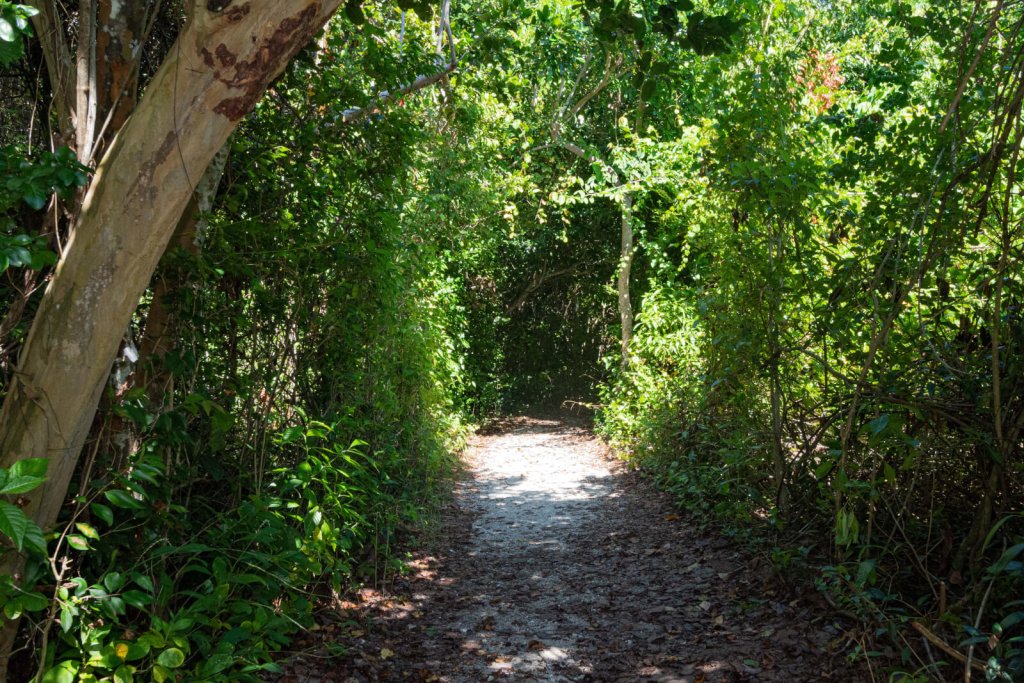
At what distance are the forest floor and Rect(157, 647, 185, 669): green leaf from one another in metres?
0.82

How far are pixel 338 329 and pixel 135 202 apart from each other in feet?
9.32

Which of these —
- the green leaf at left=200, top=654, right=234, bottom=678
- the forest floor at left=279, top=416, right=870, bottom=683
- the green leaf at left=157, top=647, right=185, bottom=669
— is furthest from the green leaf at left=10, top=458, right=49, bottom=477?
the forest floor at left=279, top=416, right=870, bottom=683

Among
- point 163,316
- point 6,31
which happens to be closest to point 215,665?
point 163,316

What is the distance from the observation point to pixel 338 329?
524 cm

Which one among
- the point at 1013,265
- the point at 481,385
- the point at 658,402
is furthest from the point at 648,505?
the point at 481,385

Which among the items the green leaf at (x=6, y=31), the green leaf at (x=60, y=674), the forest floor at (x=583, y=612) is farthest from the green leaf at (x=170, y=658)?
the green leaf at (x=6, y=31)

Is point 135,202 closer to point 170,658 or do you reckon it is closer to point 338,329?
point 170,658

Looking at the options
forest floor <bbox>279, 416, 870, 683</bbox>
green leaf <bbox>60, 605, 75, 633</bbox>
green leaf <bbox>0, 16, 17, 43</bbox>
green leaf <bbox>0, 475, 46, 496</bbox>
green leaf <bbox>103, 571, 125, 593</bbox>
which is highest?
green leaf <bbox>0, 16, 17, 43</bbox>

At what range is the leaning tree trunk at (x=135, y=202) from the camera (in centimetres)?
236

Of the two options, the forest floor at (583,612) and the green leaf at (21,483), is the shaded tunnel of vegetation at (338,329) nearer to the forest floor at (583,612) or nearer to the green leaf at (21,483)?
the green leaf at (21,483)

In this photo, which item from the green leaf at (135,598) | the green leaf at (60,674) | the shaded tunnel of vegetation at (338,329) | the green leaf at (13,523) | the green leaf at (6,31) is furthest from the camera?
the green leaf at (135,598)

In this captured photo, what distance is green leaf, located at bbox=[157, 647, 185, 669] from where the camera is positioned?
2829 mm

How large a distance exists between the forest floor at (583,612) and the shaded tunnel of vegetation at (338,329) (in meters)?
0.25

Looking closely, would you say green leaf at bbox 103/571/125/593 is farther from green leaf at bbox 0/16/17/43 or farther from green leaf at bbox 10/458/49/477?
green leaf at bbox 0/16/17/43
